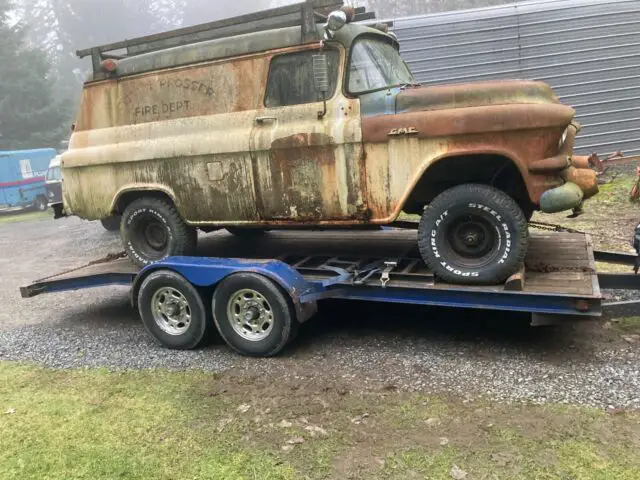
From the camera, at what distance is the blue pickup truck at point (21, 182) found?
22344mm

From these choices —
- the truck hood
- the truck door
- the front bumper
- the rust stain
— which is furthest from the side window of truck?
the front bumper

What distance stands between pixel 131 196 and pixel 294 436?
3589 mm

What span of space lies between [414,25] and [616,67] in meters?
4.41

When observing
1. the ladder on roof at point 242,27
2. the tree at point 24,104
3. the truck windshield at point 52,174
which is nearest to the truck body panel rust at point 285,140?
the ladder on roof at point 242,27

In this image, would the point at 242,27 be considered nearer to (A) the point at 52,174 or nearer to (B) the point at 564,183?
(B) the point at 564,183

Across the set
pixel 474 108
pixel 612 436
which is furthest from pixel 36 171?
pixel 612 436

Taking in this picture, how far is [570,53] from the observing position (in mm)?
12141

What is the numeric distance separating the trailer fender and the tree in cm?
2925

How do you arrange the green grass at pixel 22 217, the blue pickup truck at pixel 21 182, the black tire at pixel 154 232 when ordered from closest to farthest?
the black tire at pixel 154 232 → the green grass at pixel 22 217 → the blue pickup truck at pixel 21 182

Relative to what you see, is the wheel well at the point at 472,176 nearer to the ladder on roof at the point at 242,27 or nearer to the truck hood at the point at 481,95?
the truck hood at the point at 481,95

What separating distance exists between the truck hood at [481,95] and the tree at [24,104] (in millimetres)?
30653

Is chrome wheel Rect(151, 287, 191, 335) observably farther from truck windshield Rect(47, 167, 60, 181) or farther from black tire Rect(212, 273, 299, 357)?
truck windshield Rect(47, 167, 60, 181)

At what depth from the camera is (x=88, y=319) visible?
675 centimetres

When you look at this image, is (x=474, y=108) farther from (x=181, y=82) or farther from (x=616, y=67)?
(x=616, y=67)
